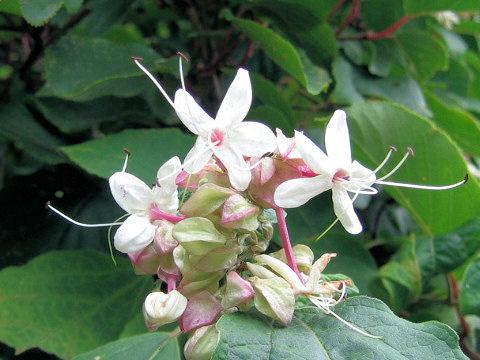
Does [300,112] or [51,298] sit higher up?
[300,112]

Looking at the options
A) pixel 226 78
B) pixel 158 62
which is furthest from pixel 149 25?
pixel 158 62

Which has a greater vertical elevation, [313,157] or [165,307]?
[313,157]

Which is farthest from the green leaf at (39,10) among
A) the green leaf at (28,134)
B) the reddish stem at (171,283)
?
the reddish stem at (171,283)

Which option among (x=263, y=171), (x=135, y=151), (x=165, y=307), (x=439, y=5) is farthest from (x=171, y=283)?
(x=439, y=5)

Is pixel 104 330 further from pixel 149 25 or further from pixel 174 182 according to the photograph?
pixel 149 25

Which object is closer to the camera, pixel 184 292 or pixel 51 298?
pixel 184 292

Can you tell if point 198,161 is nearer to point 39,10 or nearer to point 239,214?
point 239,214

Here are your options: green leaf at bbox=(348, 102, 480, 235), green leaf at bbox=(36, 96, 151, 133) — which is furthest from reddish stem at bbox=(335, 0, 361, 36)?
green leaf at bbox=(36, 96, 151, 133)
